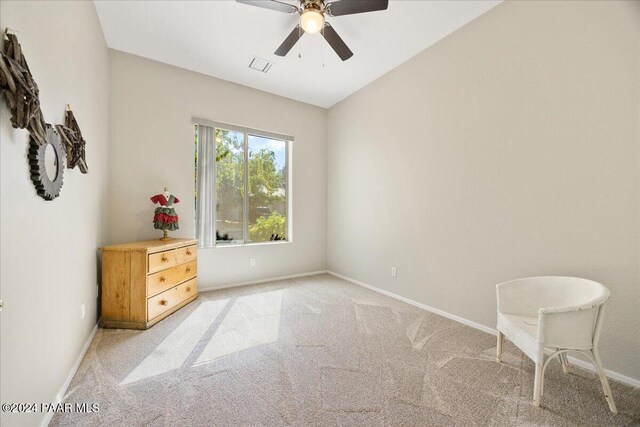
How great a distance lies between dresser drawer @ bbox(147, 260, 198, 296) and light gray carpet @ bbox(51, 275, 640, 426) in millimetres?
371

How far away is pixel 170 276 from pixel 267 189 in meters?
2.14

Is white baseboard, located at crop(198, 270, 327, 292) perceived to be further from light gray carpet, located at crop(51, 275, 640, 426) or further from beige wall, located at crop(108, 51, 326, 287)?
light gray carpet, located at crop(51, 275, 640, 426)

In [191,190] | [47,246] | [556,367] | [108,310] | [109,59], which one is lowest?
[556,367]

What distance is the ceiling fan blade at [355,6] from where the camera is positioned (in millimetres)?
2086

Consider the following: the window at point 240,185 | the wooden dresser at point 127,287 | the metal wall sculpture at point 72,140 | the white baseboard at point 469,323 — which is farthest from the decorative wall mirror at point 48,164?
the white baseboard at point 469,323

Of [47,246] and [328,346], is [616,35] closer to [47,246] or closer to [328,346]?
[328,346]

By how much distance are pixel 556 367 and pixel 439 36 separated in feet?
11.2

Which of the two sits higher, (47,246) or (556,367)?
(47,246)

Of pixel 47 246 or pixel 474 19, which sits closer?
pixel 47 246

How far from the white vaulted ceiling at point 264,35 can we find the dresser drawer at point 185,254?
250cm

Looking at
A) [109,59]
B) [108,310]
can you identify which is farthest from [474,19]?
[108,310]

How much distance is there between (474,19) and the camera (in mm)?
2725

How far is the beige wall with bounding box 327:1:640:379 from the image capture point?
74.2 inches

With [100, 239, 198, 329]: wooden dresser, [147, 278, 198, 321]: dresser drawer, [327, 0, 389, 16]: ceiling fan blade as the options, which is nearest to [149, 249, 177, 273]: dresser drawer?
[100, 239, 198, 329]: wooden dresser
